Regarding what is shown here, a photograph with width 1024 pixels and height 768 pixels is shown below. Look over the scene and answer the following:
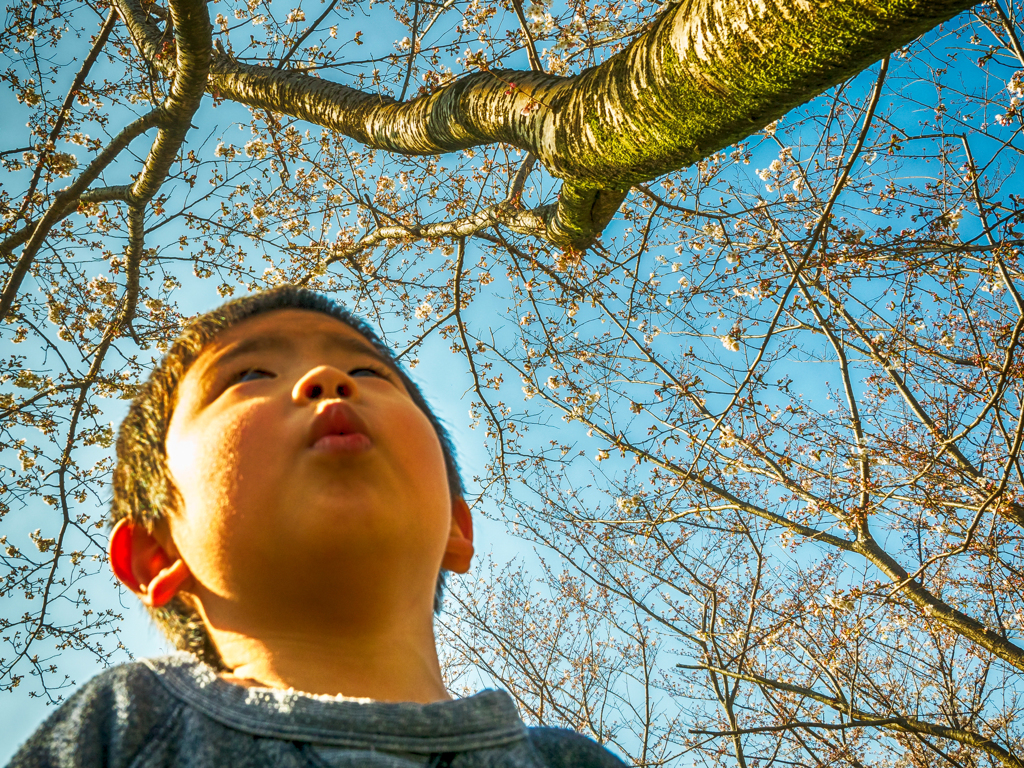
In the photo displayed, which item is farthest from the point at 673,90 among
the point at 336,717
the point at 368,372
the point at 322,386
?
the point at 336,717

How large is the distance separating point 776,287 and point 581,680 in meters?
7.54

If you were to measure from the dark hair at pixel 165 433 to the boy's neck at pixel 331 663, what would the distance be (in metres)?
0.10

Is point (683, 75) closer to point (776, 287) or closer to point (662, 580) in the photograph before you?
point (776, 287)

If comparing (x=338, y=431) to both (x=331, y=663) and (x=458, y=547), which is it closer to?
(x=331, y=663)

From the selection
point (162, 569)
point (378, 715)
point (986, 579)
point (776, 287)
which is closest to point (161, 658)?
point (162, 569)

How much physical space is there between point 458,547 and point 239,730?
0.72m

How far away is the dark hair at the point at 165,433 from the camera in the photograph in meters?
1.22

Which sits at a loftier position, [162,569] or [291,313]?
[291,313]

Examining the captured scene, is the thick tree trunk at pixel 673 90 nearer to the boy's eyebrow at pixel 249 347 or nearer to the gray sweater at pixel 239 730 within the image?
the boy's eyebrow at pixel 249 347

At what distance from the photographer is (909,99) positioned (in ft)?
13.3

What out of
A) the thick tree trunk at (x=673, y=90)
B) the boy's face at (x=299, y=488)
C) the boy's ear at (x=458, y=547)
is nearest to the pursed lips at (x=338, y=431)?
the boy's face at (x=299, y=488)

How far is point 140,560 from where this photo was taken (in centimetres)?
127

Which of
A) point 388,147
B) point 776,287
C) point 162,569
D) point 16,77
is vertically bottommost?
point 162,569

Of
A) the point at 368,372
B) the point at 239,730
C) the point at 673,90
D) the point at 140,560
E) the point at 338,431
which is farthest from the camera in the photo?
the point at 673,90
